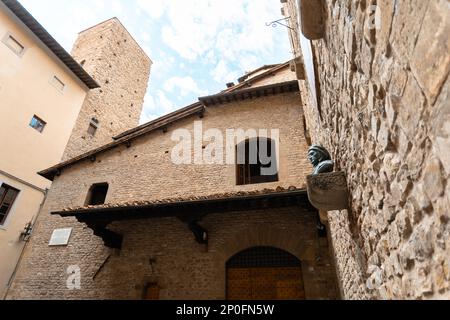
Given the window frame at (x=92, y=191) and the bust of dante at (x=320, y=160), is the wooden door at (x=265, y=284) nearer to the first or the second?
the bust of dante at (x=320, y=160)

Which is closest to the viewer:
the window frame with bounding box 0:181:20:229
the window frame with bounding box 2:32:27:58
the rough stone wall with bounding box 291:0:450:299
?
the rough stone wall with bounding box 291:0:450:299

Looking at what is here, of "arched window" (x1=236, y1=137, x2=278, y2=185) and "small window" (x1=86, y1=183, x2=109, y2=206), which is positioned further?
"small window" (x1=86, y1=183, x2=109, y2=206)

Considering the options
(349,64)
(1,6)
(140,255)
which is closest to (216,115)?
(140,255)

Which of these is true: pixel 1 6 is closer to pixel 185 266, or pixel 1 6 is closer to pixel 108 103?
pixel 108 103

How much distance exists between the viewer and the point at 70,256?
8.50 m

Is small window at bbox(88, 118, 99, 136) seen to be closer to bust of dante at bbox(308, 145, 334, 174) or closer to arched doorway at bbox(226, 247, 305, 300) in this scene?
arched doorway at bbox(226, 247, 305, 300)

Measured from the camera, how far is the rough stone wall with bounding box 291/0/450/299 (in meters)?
0.83

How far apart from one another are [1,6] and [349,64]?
1499 cm

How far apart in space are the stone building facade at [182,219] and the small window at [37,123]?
3217 mm

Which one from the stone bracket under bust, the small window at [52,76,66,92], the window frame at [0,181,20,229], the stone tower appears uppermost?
the stone tower

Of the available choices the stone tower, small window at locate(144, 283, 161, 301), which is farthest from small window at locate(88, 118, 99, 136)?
small window at locate(144, 283, 161, 301)

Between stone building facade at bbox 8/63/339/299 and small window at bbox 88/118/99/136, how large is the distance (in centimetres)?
561

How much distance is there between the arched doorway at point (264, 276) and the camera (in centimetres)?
622

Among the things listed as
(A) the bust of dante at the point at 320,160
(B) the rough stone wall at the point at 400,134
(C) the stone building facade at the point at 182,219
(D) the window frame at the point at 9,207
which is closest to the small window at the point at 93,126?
(D) the window frame at the point at 9,207
